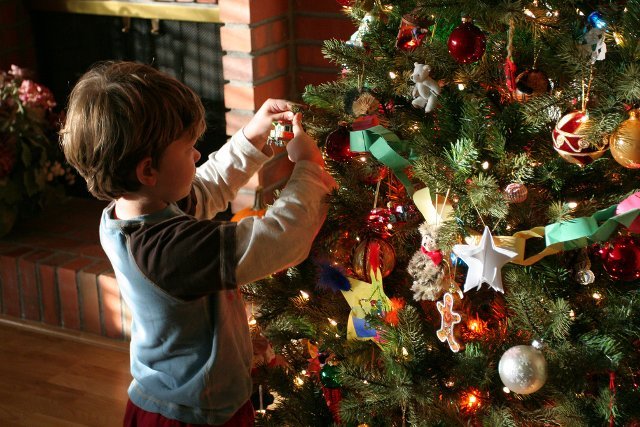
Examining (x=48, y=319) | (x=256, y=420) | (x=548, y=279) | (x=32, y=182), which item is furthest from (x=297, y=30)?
(x=548, y=279)

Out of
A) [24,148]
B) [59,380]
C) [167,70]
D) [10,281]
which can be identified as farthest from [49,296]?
[167,70]

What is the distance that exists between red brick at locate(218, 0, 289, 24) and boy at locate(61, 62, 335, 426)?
0.96 m

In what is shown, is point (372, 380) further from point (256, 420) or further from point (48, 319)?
point (48, 319)

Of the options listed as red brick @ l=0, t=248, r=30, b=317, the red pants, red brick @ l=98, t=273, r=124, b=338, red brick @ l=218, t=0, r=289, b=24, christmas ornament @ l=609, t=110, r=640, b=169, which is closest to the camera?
christmas ornament @ l=609, t=110, r=640, b=169

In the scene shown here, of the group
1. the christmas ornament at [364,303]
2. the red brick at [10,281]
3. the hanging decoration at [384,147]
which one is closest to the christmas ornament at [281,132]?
the hanging decoration at [384,147]

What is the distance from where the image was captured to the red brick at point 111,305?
A: 2.30 metres

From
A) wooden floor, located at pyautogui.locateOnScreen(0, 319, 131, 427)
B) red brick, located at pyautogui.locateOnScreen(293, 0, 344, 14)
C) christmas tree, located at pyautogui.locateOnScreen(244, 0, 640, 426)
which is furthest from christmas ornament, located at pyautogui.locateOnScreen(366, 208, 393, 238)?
red brick, located at pyautogui.locateOnScreen(293, 0, 344, 14)

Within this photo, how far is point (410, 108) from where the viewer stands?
1212mm

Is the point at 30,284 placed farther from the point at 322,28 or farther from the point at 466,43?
the point at 466,43

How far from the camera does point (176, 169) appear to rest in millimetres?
1149

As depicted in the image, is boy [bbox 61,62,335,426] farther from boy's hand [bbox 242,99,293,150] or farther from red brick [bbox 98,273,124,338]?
red brick [bbox 98,273,124,338]

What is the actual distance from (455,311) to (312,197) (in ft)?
0.85

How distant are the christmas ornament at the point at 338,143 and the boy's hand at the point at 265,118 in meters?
0.08

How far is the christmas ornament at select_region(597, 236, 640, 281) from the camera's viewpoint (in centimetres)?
106
